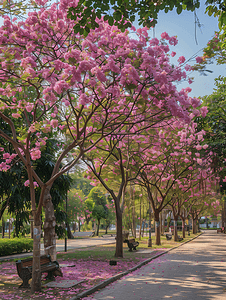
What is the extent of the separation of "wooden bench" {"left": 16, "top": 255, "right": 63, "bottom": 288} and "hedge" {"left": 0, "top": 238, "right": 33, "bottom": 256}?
11.4 meters

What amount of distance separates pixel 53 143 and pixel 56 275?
383 inches

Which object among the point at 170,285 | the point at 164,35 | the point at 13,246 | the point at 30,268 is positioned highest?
the point at 164,35

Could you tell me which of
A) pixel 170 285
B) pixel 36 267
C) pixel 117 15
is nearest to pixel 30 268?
pixel 36 267

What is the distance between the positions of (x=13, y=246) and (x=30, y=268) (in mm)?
13112

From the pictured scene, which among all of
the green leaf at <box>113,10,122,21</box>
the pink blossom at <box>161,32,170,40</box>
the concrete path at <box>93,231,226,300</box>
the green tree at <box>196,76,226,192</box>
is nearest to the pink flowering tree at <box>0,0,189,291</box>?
the pink blossom at <box>161,32,170,40</box>

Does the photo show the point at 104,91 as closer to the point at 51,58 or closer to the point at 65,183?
the point at 51,58

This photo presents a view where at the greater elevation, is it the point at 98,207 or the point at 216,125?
the point at 216,125

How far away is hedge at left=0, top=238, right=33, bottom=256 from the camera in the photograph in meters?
19.8

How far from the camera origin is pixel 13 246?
67.3 feet

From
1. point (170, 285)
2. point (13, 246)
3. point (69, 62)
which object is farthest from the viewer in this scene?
point (13, 246)

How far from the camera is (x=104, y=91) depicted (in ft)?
26.4

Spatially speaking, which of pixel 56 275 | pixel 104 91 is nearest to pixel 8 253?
pixel 56 275

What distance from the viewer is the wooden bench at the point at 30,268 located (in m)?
8.55

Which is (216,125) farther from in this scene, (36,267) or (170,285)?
(36,267)
